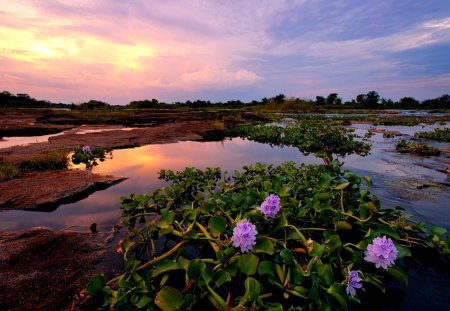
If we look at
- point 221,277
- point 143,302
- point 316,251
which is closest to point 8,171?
point 143,302

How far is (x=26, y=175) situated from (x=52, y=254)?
353 centimetres

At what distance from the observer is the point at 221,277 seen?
184 centimetres

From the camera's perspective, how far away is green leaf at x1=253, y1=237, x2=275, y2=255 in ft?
6.47

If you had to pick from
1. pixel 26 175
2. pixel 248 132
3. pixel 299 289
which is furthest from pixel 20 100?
pixel 299 289

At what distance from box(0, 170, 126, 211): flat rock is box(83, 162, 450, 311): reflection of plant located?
5.61 feet

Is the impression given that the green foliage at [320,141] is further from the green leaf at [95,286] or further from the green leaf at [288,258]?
the green leaf at [95,286]

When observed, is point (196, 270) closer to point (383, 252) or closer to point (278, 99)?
point (383, 252)

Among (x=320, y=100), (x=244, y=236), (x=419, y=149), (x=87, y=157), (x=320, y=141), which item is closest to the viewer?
(x=244, y=236)

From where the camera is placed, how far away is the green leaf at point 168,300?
5.40 ft

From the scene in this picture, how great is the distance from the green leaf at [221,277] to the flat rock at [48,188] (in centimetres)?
308

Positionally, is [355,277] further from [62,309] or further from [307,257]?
[62,309]

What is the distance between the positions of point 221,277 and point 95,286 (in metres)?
0.82

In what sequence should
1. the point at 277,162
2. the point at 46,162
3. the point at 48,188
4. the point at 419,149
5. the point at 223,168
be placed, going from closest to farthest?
the point at 48,188
the point at 46,162
the point at 223,168
the point at 277,162
the point at 419,149

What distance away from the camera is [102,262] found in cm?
251
